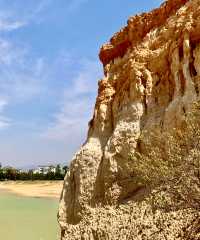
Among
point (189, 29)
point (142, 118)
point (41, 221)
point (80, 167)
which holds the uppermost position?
point (189, 29)

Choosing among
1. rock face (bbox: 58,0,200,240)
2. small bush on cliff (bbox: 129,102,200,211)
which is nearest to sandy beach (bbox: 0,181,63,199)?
rock face (bbox: 58,0,200,240)

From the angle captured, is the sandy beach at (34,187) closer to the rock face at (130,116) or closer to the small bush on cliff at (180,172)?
the rock face at (130,116)

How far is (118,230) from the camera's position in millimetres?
12750

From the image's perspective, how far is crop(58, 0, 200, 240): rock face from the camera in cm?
1369

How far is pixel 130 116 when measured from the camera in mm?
15461

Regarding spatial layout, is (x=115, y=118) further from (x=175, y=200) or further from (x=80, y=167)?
(x=175, y=200)

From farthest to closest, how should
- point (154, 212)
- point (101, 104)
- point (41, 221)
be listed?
point (41, 221), point (101, 104), point (154, 212)

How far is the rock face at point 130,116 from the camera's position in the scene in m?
13.7

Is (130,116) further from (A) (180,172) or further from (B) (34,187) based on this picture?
(B) (34,187)

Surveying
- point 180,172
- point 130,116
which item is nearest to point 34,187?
point 130,116

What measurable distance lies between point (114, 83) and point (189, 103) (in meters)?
4.48

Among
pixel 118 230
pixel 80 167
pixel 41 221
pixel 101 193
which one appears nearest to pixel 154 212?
pixel 118 230

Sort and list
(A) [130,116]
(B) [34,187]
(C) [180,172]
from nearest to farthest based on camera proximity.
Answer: (C) [180,172] < (A) [130,116] < (B) [34,187]

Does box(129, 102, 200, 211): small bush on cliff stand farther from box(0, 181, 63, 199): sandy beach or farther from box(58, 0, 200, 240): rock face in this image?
box(0, 181, 63, 199): sandy beach
